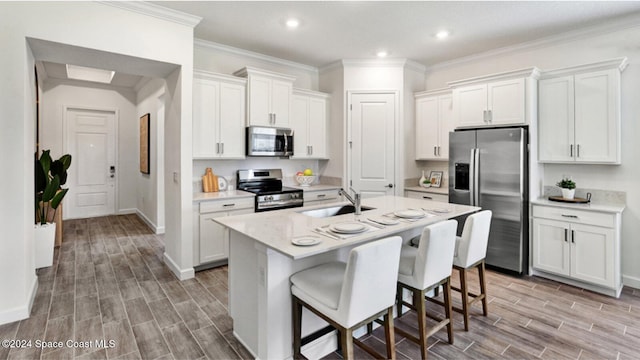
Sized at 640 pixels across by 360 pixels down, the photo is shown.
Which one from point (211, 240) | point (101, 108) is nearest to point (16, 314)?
point (211, 240)

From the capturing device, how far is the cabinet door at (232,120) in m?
4.06

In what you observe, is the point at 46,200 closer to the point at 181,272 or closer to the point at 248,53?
the point at 181,272

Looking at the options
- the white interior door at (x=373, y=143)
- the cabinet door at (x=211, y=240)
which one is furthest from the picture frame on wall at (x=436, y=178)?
the cabinet door at (x=211, y=240)

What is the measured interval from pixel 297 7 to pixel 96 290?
3.45 m

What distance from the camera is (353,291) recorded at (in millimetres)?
1616

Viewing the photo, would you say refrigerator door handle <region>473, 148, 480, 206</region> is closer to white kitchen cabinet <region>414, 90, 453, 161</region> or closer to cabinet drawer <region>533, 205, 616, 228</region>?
cabinet drawer <region>533, 205, 616, 228</region>

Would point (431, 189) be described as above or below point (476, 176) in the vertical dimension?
below

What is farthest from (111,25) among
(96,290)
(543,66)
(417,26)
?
(543,66)

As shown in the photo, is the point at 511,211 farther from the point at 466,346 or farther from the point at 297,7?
the point at 297,7

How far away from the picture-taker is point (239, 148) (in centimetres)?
423

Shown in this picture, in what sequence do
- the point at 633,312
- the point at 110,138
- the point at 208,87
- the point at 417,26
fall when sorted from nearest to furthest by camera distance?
1. the point at 633,312
2. the point at 417,26
3. the point at 208,87
4. the point at 110,138

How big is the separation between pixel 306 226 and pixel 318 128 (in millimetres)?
3085

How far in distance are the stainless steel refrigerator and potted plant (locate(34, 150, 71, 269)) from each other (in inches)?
187

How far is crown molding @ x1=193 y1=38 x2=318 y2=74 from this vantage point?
164 inches
